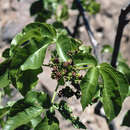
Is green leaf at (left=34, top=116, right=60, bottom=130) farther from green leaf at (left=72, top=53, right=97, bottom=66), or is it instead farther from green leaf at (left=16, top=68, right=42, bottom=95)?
green leaf at (left=72, top=53, right=97, bottom=66)

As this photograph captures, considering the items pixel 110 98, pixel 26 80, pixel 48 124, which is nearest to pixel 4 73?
pixel 26 80

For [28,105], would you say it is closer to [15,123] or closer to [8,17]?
[15,123]

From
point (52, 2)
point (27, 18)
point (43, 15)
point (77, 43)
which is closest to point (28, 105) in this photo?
point (77, 43)

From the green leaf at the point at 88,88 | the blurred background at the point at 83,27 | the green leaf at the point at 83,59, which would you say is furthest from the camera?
the blurred background at the point at 83,27

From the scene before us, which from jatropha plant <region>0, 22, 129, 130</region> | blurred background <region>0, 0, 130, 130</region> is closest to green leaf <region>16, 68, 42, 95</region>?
jatropha plant <region>0, 22, 129, 130</region>

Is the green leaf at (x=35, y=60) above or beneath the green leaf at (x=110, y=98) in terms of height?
above

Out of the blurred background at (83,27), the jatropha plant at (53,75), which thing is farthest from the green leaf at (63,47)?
the blurred background at (83,27)

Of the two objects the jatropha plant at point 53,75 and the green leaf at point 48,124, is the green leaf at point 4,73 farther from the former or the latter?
the green leaf at point 48,124

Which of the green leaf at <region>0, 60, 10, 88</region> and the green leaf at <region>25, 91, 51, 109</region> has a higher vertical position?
the green leaf at <region>0, 60, 10, 88</region>
